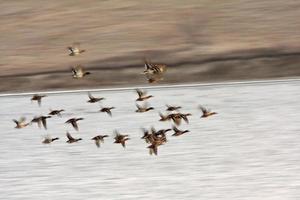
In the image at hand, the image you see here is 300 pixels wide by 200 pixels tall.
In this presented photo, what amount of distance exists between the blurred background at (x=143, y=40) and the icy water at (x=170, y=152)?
15.2 inches

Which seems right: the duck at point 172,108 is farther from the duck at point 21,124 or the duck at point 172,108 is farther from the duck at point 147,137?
the duck at point 21,124

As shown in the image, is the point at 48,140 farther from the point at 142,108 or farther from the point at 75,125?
the point at 142,108

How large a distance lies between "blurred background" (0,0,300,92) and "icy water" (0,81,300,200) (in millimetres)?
387

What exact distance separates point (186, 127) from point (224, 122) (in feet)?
0.69

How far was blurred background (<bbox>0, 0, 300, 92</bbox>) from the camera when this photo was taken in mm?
5383

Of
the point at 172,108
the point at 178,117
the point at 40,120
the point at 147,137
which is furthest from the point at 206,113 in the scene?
the point at 40,120

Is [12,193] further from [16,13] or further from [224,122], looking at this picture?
[16,13]

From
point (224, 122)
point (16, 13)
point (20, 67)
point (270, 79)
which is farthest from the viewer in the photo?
point (16, 13)

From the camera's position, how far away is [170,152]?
12.1 ft

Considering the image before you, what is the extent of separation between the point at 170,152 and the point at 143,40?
2.50 metres

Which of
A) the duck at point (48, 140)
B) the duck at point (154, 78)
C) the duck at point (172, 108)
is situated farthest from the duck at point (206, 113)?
the duck at point (48, 140)

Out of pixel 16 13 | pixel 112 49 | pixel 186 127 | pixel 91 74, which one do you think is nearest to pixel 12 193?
pixel 186 127

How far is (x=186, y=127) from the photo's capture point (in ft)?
13.6

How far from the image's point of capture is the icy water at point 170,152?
3107 mm
